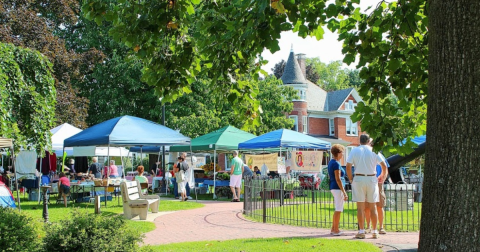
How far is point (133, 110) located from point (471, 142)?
109ft

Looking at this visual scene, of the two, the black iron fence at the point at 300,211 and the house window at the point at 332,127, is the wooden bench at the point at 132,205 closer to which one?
the black iron fence at the point at 300,211

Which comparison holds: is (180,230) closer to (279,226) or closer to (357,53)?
(279,226)

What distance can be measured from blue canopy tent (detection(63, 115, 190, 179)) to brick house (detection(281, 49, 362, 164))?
3536cm

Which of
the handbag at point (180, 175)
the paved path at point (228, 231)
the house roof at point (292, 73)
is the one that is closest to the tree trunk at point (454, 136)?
the paved path at point (228, 231)

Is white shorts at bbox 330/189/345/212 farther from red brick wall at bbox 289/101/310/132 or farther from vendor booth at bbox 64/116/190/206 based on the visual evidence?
red brick wall at bbox 289/101/310/132

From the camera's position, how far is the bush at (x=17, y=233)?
18.9ft

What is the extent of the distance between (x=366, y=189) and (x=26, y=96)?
1058 cm

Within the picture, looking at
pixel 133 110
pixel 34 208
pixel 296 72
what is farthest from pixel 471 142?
pixel 296 72

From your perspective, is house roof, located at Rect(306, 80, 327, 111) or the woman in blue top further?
house roof, located at Rect(306, 80, 327, 111)

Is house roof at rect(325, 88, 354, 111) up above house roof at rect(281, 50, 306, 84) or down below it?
below

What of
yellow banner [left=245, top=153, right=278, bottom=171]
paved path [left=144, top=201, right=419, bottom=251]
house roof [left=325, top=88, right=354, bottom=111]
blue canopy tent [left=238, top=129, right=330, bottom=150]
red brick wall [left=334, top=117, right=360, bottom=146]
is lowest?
paved path [left=144, top=201, right=419, bottom=251]

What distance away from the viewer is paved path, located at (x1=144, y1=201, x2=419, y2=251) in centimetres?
915

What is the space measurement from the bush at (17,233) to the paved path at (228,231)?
3252mm

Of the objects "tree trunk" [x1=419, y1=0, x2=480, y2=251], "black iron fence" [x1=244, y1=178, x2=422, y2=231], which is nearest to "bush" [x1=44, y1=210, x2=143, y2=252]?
"tree trunk" [x1=419, y1=0, x2=480, y2=251]
